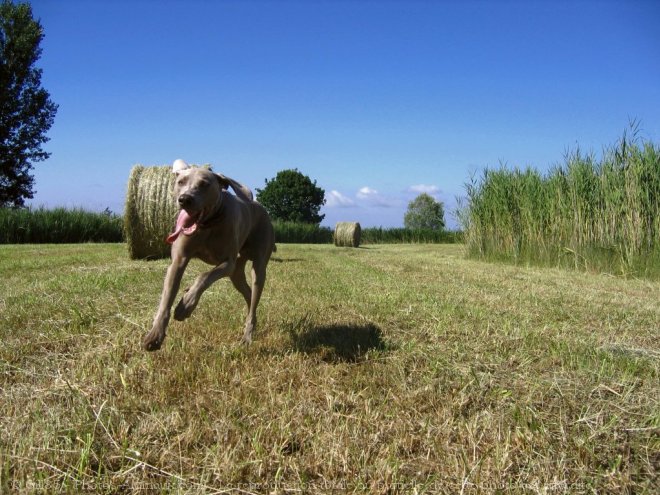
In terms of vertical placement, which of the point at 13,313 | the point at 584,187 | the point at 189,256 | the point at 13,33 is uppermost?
the point at 13,33

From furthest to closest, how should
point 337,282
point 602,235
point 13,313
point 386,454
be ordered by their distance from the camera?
1. point 602,235
2. point 337,282
3. point 13,313
4. point 386,454

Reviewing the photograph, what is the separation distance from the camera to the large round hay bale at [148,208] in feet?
34.2

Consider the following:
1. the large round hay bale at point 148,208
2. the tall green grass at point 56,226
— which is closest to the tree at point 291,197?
the tall green grass at point 56,226

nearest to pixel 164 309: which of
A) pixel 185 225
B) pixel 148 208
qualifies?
pixel 185 225

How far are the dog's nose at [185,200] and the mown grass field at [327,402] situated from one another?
103 cm

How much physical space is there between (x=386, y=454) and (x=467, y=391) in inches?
35.2

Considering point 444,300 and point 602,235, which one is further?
point 602,235

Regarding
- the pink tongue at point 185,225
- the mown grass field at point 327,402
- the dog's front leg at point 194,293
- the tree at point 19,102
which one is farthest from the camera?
the tree at point 19,102

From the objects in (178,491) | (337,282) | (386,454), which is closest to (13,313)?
(178,491)

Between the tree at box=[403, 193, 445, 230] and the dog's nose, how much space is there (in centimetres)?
5413

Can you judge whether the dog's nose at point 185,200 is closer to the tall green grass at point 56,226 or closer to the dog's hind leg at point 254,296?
the dog's hind leg at point 254,296

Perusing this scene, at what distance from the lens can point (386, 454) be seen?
1.98 m

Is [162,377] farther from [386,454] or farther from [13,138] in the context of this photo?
[13,138]

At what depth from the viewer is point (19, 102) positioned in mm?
26906
